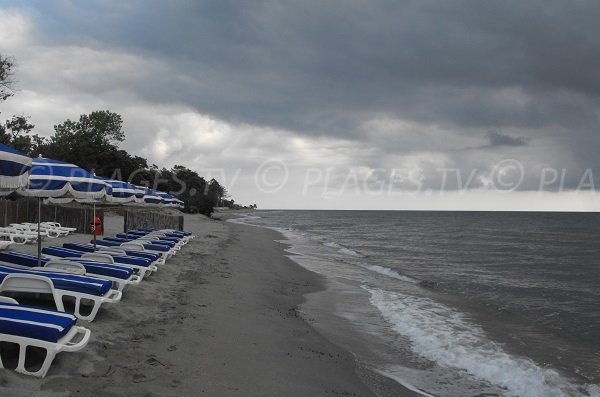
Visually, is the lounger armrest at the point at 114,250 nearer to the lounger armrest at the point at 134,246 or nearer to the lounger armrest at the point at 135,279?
the lounger armrest at the point at 134,246

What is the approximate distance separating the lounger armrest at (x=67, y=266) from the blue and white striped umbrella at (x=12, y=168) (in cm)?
263

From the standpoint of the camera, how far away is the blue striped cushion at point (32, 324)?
3980 millimetres

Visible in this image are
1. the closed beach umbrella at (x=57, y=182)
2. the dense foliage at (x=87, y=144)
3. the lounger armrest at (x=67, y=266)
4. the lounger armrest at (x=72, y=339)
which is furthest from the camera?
the dense foliage at (x=87, y=144)

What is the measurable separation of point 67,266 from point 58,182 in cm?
127

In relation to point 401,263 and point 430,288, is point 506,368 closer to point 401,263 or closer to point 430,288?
point 430,288

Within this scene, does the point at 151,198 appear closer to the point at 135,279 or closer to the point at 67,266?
the point at 135,279

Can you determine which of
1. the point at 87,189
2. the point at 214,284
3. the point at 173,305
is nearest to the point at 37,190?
the point at 87,189

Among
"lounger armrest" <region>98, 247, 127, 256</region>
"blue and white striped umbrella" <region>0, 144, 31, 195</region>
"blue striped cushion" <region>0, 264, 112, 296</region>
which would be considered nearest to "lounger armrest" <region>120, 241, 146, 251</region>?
"lounger armrest" <region>98, 247, 127, 256</region>

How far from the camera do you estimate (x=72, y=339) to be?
4.36 metres

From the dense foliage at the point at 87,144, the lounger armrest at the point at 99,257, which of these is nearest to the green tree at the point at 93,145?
the dense foliage at the point at 87,144

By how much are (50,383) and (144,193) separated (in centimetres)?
1091

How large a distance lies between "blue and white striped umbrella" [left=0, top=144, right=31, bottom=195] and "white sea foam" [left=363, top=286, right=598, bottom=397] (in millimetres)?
5917

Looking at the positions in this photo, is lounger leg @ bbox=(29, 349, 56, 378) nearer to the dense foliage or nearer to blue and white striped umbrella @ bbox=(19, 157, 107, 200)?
blue and white striped umbrella @ bbox=(19, 157, 107, 200)

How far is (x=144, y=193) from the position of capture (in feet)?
46.7
